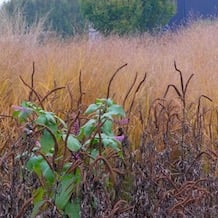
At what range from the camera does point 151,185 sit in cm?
214

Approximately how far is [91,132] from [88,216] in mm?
275

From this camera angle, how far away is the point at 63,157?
1815mm

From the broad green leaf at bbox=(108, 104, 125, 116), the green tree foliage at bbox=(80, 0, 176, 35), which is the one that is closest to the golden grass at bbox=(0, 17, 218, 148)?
the broad green leaf at bbox=(108, 104, 125, 116)

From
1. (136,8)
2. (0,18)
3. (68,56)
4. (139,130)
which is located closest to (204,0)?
(136,8)

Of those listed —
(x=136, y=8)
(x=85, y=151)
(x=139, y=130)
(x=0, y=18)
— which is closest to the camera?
(x=85, y=151)

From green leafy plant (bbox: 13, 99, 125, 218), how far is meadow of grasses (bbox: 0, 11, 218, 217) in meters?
0.19

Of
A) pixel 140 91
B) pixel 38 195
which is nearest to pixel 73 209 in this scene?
pixel 38 195

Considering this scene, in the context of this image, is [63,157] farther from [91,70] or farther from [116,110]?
[91,70]

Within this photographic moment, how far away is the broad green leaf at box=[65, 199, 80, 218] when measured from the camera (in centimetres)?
177

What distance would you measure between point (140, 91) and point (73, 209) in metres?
2.10

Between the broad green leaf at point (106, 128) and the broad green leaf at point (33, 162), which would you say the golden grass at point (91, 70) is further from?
the broad green leaf at point (33, 162)

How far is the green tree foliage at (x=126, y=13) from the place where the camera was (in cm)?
1562

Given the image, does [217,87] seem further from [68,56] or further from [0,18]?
[0,18]

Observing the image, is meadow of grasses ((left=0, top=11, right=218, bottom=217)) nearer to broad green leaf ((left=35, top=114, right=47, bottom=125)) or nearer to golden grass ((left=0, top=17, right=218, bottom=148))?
golden grass ((left=0, top=17, right=218, bottom=148))
